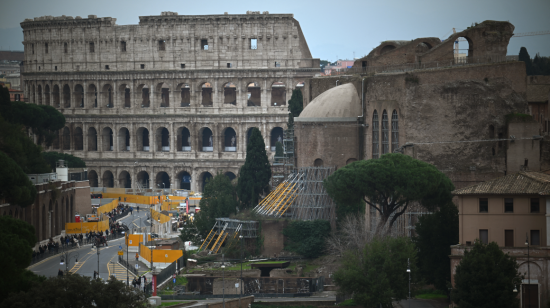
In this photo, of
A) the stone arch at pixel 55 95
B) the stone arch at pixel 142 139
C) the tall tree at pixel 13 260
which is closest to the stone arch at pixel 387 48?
the tall tree at pixel 13 260

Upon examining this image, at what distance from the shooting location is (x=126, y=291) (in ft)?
112

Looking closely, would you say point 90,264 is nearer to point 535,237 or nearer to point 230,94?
point 535,237

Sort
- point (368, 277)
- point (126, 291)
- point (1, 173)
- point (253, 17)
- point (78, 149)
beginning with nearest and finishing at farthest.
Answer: point (126, 291)
point (368, 277)
point (1, 173)
point (253, 17)
point (78, 149)

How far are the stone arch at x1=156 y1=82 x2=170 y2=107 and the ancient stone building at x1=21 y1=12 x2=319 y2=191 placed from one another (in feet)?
0.49

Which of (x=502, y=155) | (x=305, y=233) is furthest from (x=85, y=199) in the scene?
(x=502, y=155)

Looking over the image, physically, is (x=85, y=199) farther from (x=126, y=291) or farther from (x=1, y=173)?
(x=126, y=291)

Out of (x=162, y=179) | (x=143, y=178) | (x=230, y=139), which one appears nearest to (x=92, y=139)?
(x=143, y=178)

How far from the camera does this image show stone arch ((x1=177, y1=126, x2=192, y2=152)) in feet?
300

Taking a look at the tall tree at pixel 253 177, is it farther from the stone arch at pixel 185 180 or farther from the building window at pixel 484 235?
the stone arch at pixel 185 180

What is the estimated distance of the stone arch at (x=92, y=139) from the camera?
94500 millimetres

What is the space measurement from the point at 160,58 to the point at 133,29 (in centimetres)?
426

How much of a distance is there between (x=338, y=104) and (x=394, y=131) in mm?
6952

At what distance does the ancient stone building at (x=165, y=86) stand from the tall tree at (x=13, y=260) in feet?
165

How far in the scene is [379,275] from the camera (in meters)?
39.0
